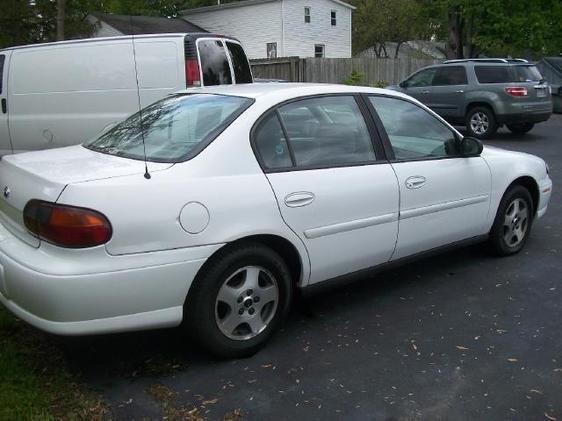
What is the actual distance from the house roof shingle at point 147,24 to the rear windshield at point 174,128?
24412 mm

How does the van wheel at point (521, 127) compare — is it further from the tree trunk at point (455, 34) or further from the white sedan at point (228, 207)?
the tree trunk at point (455, 34)

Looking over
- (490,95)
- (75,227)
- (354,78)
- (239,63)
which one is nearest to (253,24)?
(354,78)

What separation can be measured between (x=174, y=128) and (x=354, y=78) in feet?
58.5

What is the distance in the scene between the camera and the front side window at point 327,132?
149 inches

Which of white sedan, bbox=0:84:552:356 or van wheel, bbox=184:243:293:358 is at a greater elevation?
white sedan, bbox=0:84:552:356

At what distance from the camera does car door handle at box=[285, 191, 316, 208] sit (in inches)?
139

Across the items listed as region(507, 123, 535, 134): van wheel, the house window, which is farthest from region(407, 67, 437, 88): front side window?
the house window

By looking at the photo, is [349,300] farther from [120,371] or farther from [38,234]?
[38,234]

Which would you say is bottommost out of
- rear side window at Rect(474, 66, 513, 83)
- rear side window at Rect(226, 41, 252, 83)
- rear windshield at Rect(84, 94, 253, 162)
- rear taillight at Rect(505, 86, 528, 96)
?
rear taillight at Rect(505, 86, 528, 96)

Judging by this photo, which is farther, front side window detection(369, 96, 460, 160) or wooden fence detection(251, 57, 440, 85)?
wooden fence detection(251, 57, 440, 85)

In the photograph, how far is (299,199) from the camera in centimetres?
357

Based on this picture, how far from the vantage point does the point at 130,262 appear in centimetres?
299

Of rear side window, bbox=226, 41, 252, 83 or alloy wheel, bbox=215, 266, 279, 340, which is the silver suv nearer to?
rear side window, bbox=226, 41, 252, 83

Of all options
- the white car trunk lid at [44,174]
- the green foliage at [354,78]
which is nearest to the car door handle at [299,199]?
the white car trunk lid at [44,174]
